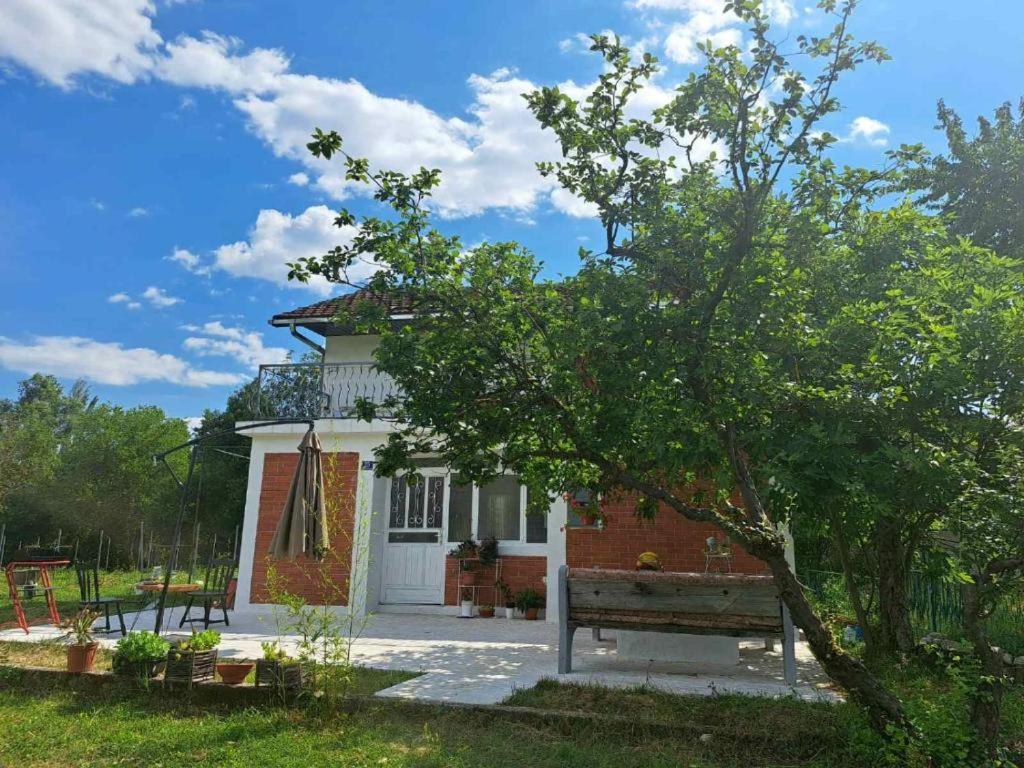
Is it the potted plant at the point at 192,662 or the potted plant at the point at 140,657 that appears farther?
the potted plant at the point at 140,657

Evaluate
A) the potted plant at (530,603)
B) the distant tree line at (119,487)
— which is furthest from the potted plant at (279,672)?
the distant tree line at (119,487)

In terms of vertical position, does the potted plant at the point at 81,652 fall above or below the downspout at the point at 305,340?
below

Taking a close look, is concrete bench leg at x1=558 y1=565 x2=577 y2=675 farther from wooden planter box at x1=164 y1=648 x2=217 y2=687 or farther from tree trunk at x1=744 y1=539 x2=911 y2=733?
wooden planter box at x1=164 y1=648 x2=217 y2=687

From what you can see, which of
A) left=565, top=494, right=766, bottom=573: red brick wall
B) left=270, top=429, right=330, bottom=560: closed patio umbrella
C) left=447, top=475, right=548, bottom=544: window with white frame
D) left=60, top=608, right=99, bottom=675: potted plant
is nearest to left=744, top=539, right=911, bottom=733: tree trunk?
left=270, top=429, right=330, bottom=560: closed patio umbrella

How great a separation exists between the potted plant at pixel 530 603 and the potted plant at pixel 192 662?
5.42 metres

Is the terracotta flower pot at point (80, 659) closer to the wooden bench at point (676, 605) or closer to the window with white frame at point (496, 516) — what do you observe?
the wooden bench at point (676, 605)

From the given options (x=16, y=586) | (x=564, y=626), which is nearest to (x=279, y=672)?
(x=564, y=626)

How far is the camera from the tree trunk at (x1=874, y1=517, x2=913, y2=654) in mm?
6469

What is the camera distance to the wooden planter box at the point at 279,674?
195 inches

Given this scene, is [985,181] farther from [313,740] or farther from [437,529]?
[313,740]

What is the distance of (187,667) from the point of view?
5.29 metres

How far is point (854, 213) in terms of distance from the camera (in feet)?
14.0

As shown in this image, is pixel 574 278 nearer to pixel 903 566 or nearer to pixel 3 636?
pixel 903 566

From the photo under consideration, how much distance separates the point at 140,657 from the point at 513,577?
5.89 meters
